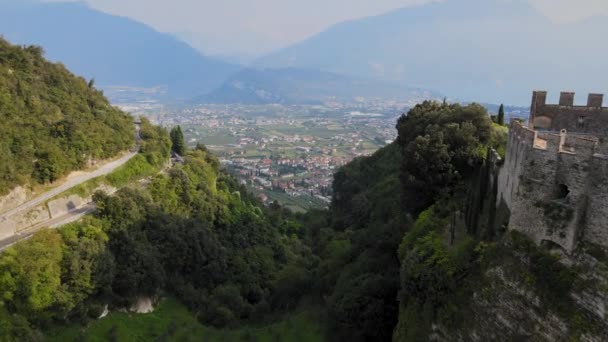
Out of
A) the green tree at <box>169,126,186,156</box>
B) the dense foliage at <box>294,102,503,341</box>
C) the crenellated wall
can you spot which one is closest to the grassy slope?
the dense foliage at <box>294,102,503,341</box>

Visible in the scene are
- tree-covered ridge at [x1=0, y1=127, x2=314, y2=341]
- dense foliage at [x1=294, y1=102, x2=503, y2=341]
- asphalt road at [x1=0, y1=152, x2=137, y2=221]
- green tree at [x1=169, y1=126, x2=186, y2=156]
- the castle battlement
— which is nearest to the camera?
dense foliage at [x1=294, y1=102, x2=503, y2=341]

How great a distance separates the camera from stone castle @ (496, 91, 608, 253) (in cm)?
1123

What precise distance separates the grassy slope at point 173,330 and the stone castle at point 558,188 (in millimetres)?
12661

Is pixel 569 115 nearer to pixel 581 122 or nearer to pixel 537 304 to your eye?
pixel 581 122

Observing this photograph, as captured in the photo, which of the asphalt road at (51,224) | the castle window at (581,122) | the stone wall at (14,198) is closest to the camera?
the castle window at (581,122)

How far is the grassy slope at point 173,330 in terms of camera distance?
20919 millimetres

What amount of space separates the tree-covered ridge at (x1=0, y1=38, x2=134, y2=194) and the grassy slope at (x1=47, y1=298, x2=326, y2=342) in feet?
27.9

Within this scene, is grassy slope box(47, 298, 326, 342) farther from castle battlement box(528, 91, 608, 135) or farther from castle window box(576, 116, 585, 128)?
castle window box(576, 116, 585, 128)

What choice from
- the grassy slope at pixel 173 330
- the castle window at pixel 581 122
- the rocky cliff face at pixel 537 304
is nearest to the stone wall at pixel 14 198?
the grassy slope at pixel 173 330

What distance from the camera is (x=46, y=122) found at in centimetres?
2839

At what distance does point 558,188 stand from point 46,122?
27560 millimetres

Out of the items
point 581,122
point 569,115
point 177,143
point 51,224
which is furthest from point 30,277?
point 177,143

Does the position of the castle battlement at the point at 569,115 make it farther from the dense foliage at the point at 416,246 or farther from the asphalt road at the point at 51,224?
the asphalt road at the point at 51,224

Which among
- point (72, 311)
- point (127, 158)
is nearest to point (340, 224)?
point (127, 158)
